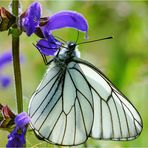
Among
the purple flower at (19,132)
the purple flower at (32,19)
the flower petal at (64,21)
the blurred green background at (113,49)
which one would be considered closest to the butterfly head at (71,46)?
the flower petal at (64,21)

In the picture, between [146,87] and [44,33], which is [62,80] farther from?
[146,87]

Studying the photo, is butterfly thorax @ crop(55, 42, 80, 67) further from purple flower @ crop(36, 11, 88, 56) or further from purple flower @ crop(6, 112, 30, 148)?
purple flower @ crop(6, 112, 30, 148)

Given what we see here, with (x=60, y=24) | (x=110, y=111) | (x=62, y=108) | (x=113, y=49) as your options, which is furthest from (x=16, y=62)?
(x=113, y=49)

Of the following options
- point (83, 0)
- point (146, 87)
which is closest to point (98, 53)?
point (83, 0)

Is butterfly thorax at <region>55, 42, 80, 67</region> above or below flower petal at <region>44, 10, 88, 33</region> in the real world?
below

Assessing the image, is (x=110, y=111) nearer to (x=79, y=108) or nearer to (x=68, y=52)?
(x=79, y=108)

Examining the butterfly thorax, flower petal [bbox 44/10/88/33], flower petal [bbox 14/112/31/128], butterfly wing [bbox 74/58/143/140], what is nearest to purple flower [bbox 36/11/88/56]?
flower petal [bbox 44/10/88/33]

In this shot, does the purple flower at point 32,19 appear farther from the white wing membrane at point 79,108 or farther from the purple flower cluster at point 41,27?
the white wing membrane at point 79,108
